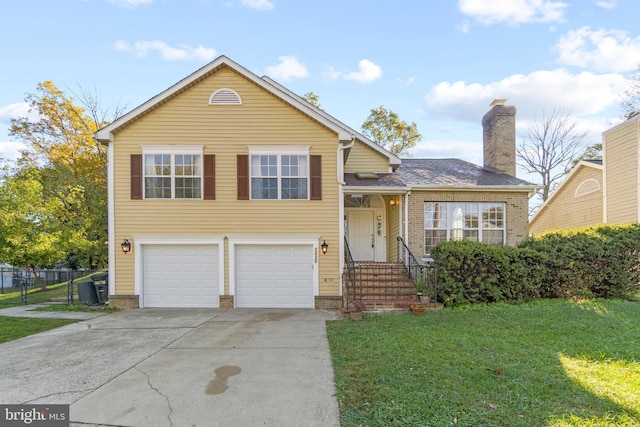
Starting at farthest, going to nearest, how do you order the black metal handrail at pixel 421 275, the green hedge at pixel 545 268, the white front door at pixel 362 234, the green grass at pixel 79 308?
the white front door at pixel 362 234
the green grass at pixel 79 308
the black metal handrail at pixel 421 275
the green hedge at pixel 545 268

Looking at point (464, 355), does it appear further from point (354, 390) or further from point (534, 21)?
point (534, 21)

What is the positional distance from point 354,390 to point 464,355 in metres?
2.06

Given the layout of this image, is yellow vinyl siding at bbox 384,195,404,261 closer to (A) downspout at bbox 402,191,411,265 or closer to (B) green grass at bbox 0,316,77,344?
(A) downspout at bbox 402,191,411,265

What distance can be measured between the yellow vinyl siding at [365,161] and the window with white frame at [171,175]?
556 cm

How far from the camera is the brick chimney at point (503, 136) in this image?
1274cm

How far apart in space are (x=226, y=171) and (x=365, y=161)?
212 inches

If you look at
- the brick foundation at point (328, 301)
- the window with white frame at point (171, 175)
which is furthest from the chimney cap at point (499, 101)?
the window with white frame at point (171, 175)

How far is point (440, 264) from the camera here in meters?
8.87

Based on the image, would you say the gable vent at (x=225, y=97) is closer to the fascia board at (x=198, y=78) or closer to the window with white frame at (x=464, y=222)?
the fascia board at (x=198, y=78)

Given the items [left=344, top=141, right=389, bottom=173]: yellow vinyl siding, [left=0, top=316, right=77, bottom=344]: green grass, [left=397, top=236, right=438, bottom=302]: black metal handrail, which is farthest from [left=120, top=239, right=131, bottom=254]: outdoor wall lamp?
[left=397, top=236, right=438, bottom=302]: black metal handrail

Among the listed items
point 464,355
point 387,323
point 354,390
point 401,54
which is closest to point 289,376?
point 354,390

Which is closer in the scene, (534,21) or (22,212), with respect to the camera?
(534,21)

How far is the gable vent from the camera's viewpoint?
33.7ft

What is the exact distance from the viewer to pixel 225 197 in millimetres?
10180
